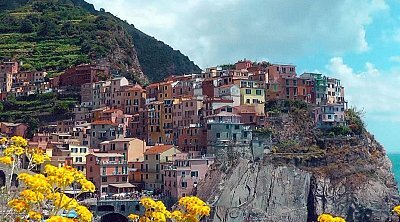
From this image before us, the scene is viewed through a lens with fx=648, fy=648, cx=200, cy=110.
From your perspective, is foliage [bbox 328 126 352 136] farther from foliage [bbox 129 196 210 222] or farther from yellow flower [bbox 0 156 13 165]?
yellow flower [bbox 0 156 13 165]

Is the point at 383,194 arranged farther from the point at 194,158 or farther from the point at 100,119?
the point at 100,119

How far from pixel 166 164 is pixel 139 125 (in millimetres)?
10881

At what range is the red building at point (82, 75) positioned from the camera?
74.4 m

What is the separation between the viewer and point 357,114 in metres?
65.6

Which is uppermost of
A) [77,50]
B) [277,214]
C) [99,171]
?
[77,50]

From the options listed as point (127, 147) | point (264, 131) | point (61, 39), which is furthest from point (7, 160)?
point (61, 39)

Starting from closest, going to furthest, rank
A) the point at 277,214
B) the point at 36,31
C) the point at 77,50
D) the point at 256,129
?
1. the point at 277,214
2. the point at 256,129
3. the point at 77,50
4. the point at 36,31

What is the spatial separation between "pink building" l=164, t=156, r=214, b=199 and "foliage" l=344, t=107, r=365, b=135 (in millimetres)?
15214

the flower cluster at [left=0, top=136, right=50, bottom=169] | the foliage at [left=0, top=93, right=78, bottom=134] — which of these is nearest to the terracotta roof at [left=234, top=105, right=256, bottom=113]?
the foliage at [left=0, top=93, right=78, bottom=134]

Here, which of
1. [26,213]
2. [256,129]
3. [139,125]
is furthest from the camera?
[139,125]

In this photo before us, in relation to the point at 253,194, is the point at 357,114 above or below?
above

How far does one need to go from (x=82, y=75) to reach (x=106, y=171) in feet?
75.3

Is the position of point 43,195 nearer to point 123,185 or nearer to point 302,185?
point 123,185

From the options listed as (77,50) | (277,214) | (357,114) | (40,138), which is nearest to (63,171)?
(277,214)
